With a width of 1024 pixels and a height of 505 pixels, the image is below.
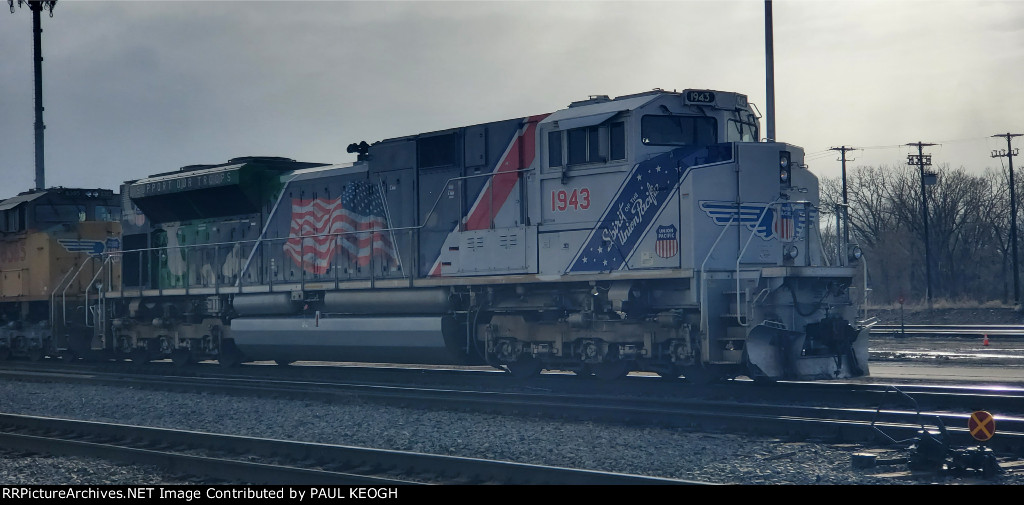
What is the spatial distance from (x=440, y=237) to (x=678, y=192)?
161 inches

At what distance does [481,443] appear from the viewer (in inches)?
371

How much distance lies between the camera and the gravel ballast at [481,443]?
25.3 ft

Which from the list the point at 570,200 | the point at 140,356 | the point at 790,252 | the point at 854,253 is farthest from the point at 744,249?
the point at 140,356

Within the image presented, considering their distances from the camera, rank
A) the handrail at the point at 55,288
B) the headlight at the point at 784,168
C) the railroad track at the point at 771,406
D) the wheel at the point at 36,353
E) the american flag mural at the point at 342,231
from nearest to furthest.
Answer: the railroad track at the point at 771,406 < the headlight at the point at 784,168 < the american flag mural at the point at 342,231 < the handrail at the point at 55,288 < the wheel at the point at 36,353

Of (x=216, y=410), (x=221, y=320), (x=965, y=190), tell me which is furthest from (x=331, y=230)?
(x=965, y=190)

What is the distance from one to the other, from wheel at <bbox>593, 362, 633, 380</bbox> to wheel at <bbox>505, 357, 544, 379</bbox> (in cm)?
103

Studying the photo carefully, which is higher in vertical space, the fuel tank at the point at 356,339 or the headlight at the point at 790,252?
the headlight at the point at 790,252

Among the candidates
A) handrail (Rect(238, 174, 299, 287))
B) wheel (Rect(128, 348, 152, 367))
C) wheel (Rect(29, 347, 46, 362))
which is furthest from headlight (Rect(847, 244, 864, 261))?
wheel (Rect(29, 347, 46, 362))

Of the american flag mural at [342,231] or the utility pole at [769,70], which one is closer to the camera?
the american flag mural at [342,231]

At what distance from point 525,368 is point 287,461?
229 inches

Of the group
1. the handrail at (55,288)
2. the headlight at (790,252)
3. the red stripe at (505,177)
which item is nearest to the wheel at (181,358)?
the handrail at (55,288)

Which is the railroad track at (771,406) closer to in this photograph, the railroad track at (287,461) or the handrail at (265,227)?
the railroad track at (287,461)

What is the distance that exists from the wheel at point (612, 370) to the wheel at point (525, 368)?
1027 mm

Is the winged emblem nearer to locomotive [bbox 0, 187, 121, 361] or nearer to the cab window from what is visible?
the cab window
